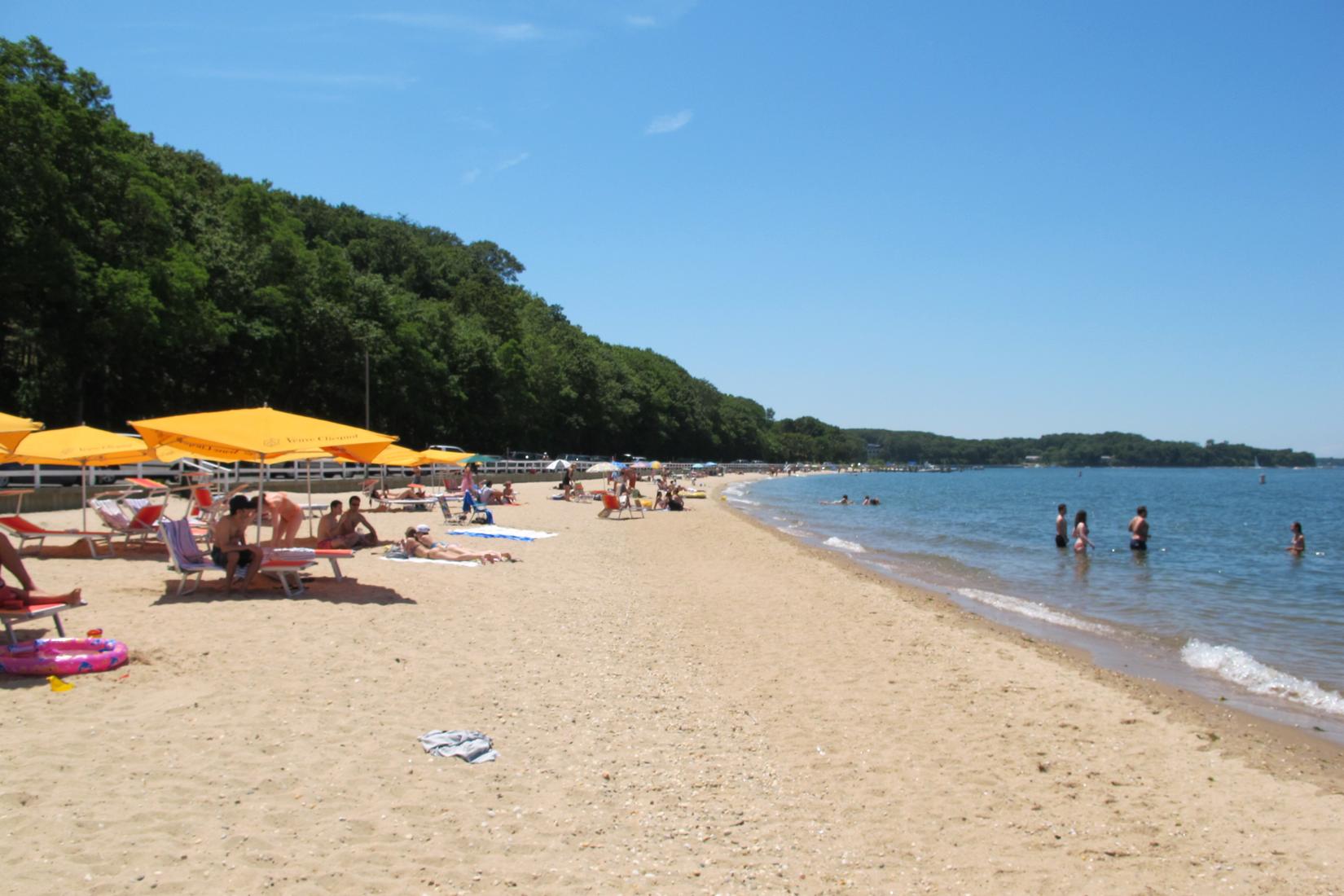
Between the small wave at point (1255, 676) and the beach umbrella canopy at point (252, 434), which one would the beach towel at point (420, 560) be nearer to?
the beach umbrella canopy at point (252, 434)

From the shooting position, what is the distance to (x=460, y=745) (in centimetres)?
516

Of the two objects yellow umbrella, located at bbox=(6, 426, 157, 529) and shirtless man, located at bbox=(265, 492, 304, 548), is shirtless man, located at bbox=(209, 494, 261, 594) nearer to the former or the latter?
shirtless man, located at bbox=(265, 492, 304, 548)

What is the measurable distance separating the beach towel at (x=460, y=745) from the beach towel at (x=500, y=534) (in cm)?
1183

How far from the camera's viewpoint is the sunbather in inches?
507

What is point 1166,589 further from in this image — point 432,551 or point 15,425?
point 15,425

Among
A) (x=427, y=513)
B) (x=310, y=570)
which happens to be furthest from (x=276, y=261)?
(x=310, y=570)

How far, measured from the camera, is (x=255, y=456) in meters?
9.53

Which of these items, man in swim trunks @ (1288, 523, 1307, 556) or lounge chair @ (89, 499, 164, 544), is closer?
lounge chair @ (89, 499, 164, 544)

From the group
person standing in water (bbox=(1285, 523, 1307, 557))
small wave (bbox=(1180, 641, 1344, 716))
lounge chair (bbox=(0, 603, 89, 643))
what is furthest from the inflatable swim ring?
person standing in water (bbox=(1285, 523, 1307, 557))

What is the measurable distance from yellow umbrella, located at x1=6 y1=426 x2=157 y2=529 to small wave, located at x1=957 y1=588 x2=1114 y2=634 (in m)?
12.7

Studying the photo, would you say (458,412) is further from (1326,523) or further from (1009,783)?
Answer: (1009,783)

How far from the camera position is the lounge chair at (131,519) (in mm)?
12164

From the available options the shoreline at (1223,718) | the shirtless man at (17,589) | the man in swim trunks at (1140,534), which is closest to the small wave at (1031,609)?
the shoreline at (1223,718)

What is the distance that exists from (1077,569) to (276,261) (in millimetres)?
40060
